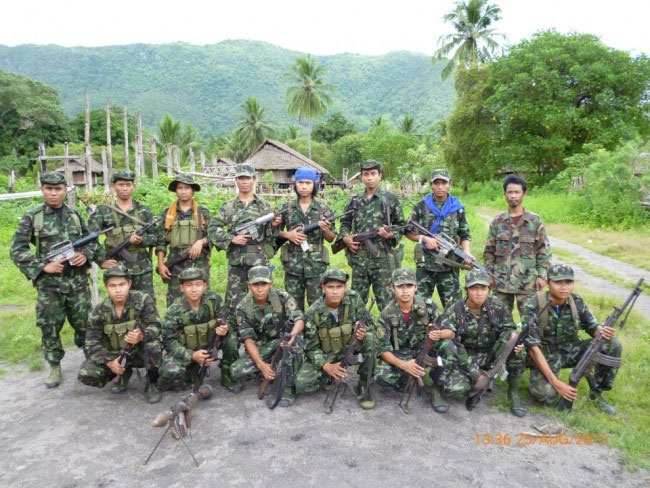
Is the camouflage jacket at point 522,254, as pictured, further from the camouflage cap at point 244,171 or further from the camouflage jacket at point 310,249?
the camouflage cap at point 244,171

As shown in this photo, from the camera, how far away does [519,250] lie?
5059mm

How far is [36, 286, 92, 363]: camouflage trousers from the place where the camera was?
16.2 feet

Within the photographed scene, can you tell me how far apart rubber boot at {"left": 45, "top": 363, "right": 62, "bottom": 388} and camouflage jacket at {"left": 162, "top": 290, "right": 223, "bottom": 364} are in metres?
1.35

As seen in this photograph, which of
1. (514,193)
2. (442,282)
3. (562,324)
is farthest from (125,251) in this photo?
(562,324)

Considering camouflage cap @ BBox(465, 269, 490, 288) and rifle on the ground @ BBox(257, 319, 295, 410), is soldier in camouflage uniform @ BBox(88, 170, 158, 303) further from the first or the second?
camouflage cap @ BBox(465, 269, 490, 288)

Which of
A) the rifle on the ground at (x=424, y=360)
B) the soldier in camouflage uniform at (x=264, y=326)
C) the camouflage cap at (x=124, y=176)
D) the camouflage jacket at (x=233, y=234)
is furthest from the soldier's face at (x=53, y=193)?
the rifle on the ground at (x=424, y=360)

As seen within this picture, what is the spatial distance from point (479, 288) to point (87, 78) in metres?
122

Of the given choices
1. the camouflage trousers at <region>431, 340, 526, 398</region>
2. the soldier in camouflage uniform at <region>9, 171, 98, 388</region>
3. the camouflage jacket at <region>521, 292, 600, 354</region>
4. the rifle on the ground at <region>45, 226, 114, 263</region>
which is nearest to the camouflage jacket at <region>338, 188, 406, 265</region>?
the camouflage trousers at <region>431, 340, 526, 398</region>

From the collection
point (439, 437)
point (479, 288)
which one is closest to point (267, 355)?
point (439, 437)

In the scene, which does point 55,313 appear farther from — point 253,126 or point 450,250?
point 253,126

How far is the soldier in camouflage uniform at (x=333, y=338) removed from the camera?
14.7 feet

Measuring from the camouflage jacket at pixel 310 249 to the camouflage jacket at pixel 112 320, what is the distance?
1.66m

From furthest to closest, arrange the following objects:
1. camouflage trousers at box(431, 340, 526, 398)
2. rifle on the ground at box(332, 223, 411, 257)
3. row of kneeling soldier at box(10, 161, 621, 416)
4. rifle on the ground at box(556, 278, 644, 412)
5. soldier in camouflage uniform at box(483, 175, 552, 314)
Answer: rifle on the ground at box(332, 223, 411, 257) → soldier in camouflage uniform at box(483, 175, 552, 314) → row of kneeling soldier at box(10, 161, 621, 416) → camouflage trousers at box(431, 340, 526, 398) → rifle on the ground at box(556, 278, 644, 412)

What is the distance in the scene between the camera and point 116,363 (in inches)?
175
